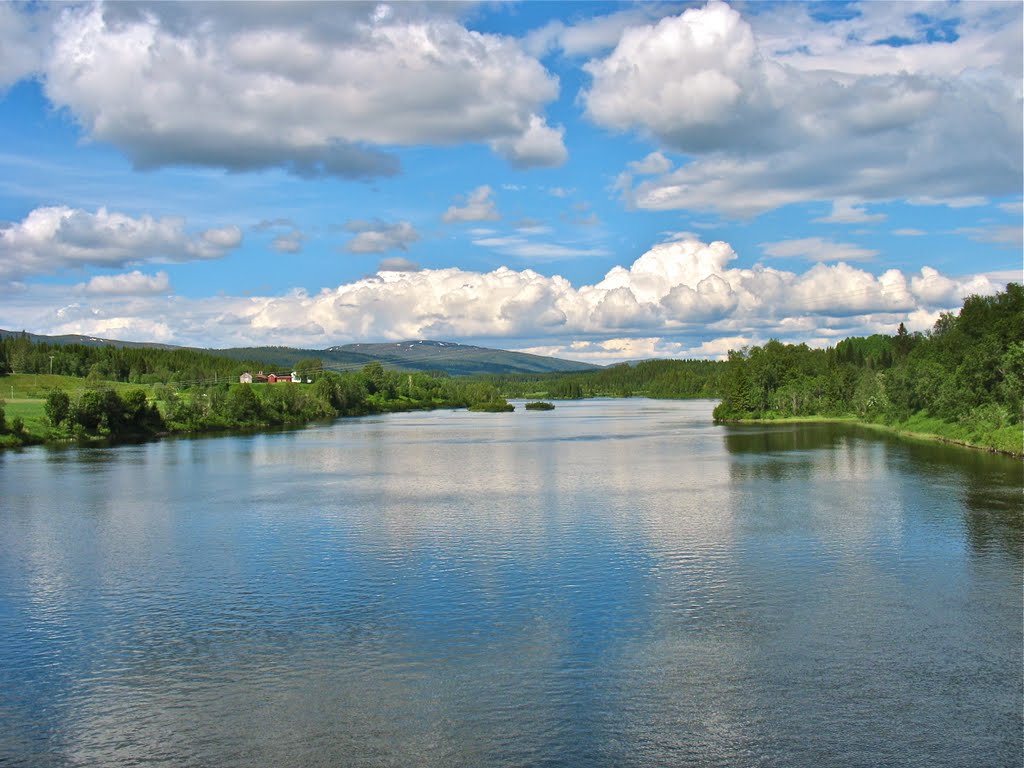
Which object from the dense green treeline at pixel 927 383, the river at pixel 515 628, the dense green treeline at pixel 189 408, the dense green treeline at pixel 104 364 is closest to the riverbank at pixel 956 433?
the dense green treeline at pixel 927 383

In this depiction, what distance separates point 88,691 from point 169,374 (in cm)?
16269

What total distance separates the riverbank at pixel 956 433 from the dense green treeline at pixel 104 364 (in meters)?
113

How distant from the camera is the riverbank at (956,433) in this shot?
60.4 metres

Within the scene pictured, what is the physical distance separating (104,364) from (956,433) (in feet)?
477

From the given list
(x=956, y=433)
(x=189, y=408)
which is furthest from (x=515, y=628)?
(x=189, y=408)

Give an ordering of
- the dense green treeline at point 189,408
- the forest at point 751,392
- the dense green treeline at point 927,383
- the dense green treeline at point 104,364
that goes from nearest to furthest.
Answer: the dense green treeline at point 927,383 < the forest at point 751,392 < the dense green treeline at point 189,408 < the dense green treeline at point 104,364

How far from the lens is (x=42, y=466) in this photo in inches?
2367

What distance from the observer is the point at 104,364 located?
540 feet

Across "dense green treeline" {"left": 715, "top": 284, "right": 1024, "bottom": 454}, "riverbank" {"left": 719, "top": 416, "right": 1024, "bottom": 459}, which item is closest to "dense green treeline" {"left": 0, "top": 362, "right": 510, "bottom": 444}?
"dense green treeline" {"left": 715, "top": 284, "right": 1024, "bottom": 454}

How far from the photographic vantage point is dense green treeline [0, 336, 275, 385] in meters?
156

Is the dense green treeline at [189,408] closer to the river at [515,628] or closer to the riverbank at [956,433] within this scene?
the river at [515,628]

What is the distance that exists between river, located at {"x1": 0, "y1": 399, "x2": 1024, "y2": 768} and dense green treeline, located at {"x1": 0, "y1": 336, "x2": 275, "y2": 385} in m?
123

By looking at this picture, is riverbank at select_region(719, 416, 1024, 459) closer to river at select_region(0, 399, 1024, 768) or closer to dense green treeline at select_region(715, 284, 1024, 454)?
dense green treeline at select_region(715, 284, 1024, 454)

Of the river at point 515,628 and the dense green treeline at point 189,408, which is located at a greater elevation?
the dense green treeline at point 189,408
